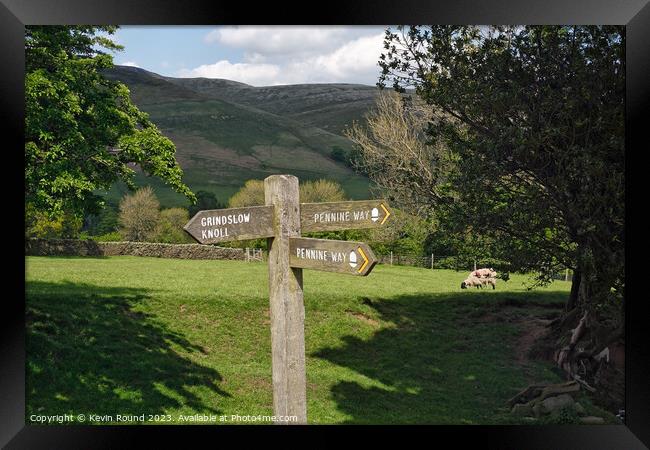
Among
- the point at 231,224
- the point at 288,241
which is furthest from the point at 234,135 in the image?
the point at 231,224

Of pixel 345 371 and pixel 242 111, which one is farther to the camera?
pixel 242 111

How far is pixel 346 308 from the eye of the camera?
20.8 m

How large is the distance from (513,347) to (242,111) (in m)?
106

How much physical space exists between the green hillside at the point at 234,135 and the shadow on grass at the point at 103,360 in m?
47.6

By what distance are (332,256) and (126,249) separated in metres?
28.2

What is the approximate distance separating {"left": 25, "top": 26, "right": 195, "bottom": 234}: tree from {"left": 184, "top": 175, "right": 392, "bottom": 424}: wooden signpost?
7.80 m

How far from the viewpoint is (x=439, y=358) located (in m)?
19.2

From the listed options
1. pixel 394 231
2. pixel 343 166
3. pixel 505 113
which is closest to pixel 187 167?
pixel 343 166

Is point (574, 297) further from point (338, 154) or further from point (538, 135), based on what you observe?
point (338, 154)

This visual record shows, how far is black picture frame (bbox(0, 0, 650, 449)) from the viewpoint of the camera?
8969 mm

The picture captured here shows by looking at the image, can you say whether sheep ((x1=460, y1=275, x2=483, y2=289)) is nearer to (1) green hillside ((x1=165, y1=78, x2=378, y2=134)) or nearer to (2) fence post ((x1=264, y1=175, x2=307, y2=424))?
(2) fence post ((x1=264, y1=175, x2=307, y2=424))

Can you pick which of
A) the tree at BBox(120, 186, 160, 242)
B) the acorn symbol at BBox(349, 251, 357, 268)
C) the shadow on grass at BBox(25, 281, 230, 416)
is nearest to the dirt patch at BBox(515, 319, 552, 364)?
the shadow on grass at BBox(25, 281, 230, 416)
